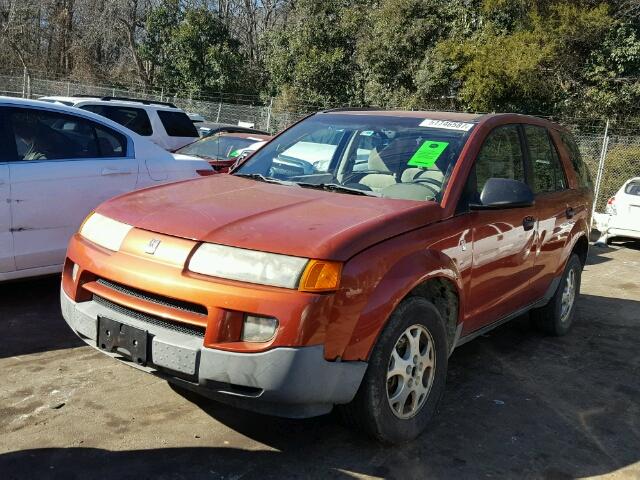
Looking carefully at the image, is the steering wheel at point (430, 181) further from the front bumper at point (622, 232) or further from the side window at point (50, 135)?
the front bumper at point (622, 232)

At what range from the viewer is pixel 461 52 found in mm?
21250

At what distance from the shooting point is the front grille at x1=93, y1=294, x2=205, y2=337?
115 inches

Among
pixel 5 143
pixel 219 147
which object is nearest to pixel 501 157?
pixel 5 143

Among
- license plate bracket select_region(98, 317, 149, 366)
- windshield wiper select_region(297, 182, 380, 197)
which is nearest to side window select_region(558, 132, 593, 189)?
windshield wiper select_region(297, 182, 380, 197)

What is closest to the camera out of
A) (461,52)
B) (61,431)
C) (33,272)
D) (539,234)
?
(61,431)

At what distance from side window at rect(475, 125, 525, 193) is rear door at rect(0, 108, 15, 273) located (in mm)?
3463

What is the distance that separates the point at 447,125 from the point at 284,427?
2121 mm

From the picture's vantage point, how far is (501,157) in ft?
14.3

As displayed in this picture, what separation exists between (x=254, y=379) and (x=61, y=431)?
4.04ft

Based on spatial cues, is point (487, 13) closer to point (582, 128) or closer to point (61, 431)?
point (582, 128)

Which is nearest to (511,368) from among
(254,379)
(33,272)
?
(254,379)

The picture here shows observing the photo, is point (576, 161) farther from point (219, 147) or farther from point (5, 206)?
point (219, 147)

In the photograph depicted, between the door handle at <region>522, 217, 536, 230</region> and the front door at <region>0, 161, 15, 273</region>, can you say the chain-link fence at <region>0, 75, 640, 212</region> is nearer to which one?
the door handle at <region>522, 217, 536, 230</region>

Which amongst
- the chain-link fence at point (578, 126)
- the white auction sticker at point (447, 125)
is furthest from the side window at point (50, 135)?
the chain-link fence at point (578, 126)
